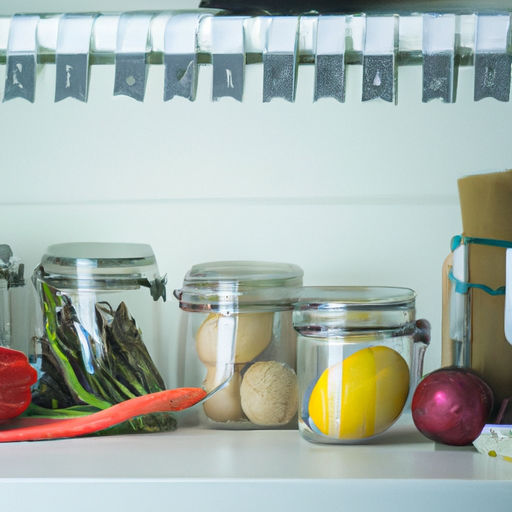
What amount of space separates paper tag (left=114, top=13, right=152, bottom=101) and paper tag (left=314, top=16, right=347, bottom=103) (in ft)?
0.70

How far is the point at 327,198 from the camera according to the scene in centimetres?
82

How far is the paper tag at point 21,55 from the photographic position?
0.79m

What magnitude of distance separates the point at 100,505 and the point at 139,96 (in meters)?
0.52

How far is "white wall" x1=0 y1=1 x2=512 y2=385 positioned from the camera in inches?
31.7

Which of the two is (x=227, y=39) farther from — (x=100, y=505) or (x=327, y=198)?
(x=100, y=505)

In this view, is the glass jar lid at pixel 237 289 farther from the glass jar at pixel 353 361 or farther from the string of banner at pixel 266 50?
the string of banner at pixel 266 50

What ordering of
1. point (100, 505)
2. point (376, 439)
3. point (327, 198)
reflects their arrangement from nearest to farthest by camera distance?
point (100, 505) → point (376, 439) → point (327, 198)

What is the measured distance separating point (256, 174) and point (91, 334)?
30 cm

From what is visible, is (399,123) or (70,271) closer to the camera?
(70,271)

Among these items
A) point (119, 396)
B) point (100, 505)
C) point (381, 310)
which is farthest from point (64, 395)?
point (381, 310)

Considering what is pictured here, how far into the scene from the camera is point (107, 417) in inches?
23.3

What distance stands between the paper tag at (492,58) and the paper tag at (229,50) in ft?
0.92

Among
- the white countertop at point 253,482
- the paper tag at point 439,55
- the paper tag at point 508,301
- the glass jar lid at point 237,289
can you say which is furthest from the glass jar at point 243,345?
the paper tag at point 439,55

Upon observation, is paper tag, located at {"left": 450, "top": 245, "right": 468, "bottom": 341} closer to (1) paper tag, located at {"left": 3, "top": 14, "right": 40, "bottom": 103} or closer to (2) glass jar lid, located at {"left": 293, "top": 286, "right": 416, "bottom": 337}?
(2) glass jar lid, located at {"left": 293, "top": 286, "right": 416, "bottom": 337}
